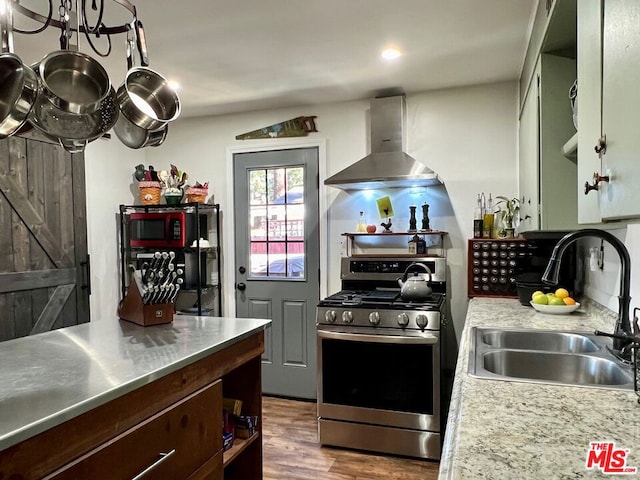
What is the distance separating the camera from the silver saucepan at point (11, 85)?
128 cm

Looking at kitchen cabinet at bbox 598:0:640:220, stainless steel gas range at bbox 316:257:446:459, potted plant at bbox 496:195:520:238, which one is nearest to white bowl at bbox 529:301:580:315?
stainless steel gas range at bbox 316:257:446:459

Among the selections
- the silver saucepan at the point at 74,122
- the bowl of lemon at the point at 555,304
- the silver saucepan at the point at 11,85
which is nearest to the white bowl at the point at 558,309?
the bowl of lemon at the point at 555,304

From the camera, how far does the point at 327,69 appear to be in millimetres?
2902

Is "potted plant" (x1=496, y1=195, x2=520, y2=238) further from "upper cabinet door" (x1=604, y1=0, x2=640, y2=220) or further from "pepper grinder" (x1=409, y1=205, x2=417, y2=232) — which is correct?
"upper cabinet door" (x1=604, y1=0, x2=640, y2=220)

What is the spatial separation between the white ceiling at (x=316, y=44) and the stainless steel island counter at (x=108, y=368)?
1484mm

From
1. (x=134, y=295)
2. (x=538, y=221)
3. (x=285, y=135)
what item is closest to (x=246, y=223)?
(x=285, y=135)

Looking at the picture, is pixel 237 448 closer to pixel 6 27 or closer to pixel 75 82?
pixel 75 82

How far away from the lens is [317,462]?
2.66m

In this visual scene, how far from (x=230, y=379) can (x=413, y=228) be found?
1856mm

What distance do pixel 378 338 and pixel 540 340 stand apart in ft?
3.42

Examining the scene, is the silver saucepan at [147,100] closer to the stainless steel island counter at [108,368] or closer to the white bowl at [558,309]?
the stainless steel island counter at [108,368]

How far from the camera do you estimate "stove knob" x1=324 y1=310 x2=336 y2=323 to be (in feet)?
9.32

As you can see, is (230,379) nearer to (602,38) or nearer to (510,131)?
(602,38)

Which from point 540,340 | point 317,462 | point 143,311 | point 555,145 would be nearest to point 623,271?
point 540,340
